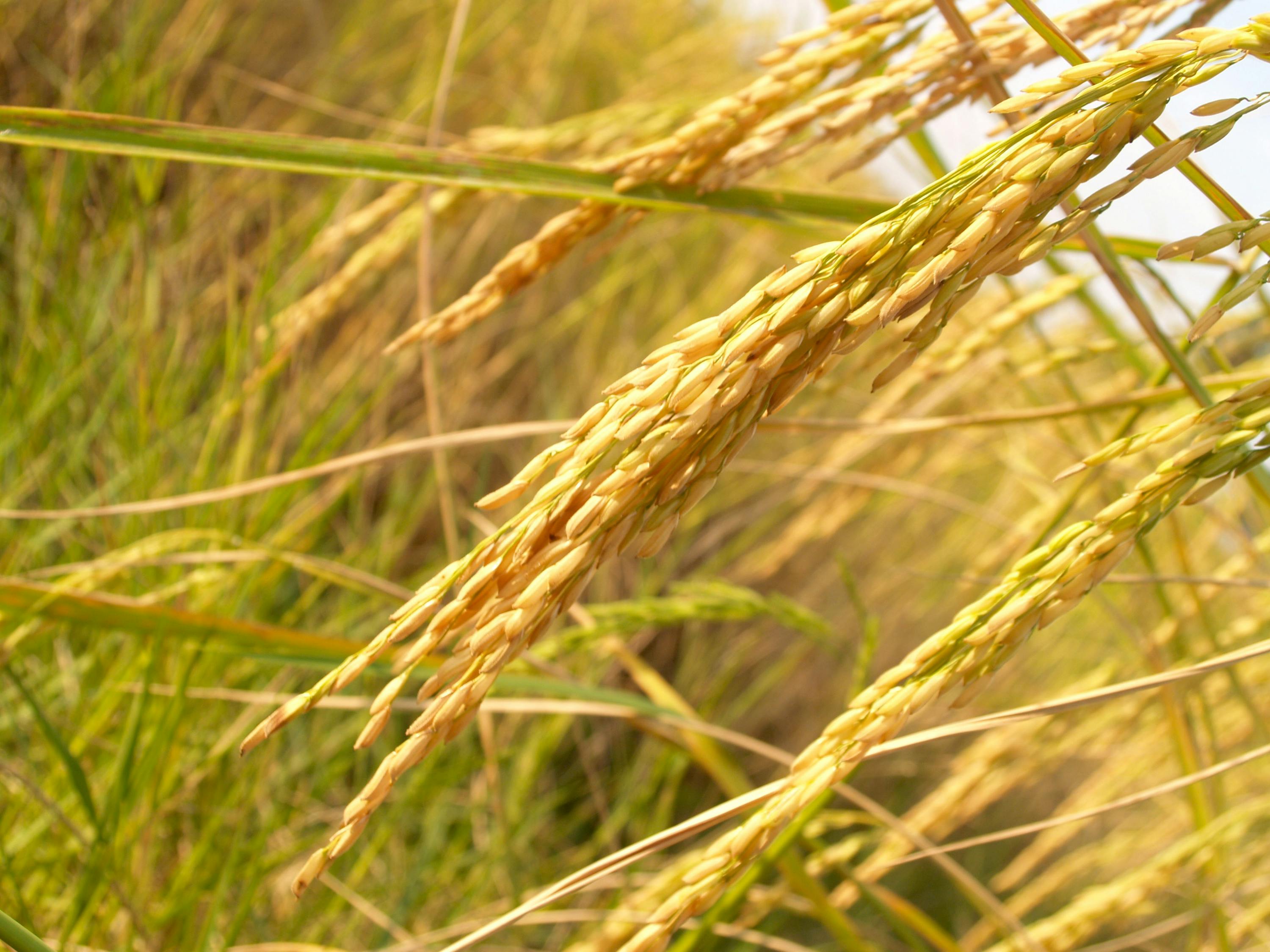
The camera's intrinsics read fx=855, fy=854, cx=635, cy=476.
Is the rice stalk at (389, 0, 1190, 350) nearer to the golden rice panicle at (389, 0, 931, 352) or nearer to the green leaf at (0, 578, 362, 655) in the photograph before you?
the golden rice panicle at (389, 0, 931, 352)

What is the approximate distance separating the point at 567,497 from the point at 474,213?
4.63 feet

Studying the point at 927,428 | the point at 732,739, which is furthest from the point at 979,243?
the point at 732,739

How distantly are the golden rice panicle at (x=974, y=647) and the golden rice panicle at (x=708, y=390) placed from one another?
0.11 meters

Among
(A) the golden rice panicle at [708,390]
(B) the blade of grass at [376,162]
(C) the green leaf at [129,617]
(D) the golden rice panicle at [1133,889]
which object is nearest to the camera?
(A) the golden rice panicle at [708,390]

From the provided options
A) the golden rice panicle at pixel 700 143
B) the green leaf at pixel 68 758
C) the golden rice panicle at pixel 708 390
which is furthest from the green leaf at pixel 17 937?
the golden rice panicle at pixel 700 143

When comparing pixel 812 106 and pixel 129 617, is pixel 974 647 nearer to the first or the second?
pixel 812 106

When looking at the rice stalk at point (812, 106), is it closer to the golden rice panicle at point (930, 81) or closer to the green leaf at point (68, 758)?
the golden rice panicle at point (930, 81)

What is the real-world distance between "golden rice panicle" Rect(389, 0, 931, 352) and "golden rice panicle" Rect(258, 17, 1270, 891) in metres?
0.23

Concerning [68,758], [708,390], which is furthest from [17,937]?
[708,390]

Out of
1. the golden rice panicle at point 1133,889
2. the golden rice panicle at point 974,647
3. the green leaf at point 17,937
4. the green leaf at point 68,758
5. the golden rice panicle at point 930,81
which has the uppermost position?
the golden rice panicle at point 930,81

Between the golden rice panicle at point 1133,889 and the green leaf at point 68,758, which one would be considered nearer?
the green leaf at point 68,758

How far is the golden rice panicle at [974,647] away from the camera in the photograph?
34 centimetres

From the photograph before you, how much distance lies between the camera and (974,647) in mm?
354

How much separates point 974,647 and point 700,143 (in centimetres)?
35
